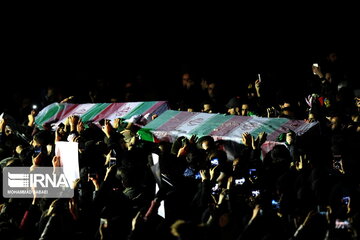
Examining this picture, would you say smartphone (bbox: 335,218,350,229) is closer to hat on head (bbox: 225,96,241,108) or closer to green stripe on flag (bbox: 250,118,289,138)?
green stripe on flag (bbox: 250,118,289,138)

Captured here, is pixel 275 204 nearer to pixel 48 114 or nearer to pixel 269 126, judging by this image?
pixel 269 126

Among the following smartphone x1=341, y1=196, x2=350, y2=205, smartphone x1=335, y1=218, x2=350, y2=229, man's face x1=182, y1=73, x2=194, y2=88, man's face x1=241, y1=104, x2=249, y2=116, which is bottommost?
man's face x1=182, y1=73, x2=194, y2=88

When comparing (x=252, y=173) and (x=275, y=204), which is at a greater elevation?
(x=252, y=173)

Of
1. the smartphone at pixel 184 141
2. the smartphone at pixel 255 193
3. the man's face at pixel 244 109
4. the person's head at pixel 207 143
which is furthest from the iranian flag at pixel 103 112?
the smartphone at pixel 255 193

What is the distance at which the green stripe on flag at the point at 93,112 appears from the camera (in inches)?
478

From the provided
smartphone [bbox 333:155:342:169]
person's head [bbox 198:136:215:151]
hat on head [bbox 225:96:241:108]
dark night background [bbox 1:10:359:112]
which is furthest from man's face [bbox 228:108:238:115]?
smartphone [bbox 333:155:342:169]

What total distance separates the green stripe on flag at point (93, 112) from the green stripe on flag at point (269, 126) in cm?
372

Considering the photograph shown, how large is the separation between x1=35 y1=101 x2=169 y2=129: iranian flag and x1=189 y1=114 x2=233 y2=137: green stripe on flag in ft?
4.48

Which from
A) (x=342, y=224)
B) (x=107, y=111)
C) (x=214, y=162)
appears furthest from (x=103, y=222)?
(x=107, y=111)

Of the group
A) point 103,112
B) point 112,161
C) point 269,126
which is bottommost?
point 112,161

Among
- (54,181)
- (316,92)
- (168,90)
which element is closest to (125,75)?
(168,90)

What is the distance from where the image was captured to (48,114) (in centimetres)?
1284

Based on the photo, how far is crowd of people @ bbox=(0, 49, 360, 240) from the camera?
7.04 metres

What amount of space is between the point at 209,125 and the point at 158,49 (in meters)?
7.30
